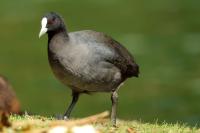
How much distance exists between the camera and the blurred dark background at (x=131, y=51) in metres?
19.1

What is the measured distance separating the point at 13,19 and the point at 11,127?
22915 millimetres

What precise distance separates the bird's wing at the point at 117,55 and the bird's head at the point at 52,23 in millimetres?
234

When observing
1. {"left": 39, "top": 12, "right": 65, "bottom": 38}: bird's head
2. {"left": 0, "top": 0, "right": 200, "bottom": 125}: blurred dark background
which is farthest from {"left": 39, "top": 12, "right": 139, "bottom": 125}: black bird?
{"left": 0, "top": 0, "right": 200, "bottom": 125}: blurred dark background

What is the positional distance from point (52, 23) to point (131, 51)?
14406 millimetres

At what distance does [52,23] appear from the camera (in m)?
9.77

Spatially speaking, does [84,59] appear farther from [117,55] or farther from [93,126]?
[93,126]

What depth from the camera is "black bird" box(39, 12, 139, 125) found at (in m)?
9.36

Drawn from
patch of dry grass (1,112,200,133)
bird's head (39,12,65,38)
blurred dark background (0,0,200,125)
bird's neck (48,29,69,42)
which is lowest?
blurred dark background (0,0,200,125)

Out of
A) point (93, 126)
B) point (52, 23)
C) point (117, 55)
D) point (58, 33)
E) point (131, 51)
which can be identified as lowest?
point (131, 51)

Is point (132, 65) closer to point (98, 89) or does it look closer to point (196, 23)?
point (98, 89)

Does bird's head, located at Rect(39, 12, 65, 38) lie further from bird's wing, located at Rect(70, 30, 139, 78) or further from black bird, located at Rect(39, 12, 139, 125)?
bird's wing, located at Rect(70, 30, 139, 78)

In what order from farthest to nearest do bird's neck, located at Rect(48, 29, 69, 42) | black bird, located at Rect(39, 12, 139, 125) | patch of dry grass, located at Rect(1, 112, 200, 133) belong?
1. bird's neck, located at Rect(48, 29, 69, 42)
2. black bird, located at Rect(39, 12, 139, 125)
3. patch of dry grass, located at Rect(1, 112, 200, 133)

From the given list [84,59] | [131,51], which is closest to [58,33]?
[84,59]

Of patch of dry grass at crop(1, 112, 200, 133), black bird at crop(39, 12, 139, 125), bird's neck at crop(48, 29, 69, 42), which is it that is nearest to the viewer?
patch of dry grass at crop(1, 112, 200, 133)
